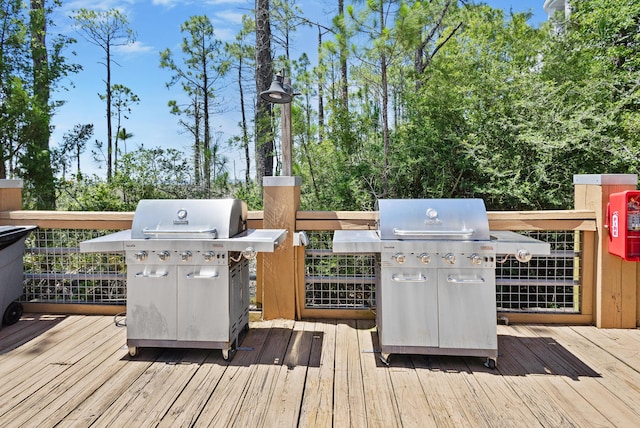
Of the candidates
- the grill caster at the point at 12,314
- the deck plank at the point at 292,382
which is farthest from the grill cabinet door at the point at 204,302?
the grill caster at the point at 12,314

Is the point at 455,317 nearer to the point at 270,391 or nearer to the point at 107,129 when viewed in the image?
the point at 270,391

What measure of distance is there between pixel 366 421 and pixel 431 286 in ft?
2.91

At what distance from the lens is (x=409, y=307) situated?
2488 millimetres

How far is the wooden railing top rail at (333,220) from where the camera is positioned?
3121mm

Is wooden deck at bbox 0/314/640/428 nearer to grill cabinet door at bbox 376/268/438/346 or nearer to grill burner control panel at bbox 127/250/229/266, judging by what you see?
grill cabinet door at bbox 376/268/438/346

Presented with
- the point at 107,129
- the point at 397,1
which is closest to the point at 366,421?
the point at 397,1

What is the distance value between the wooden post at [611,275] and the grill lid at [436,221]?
1.18 meters

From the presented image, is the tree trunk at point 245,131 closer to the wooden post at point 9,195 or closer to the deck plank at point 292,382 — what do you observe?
the wooden post at point 9,195

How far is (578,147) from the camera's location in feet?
14.3

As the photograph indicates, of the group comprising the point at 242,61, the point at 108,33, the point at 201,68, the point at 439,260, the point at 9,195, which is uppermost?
the point at 108,33

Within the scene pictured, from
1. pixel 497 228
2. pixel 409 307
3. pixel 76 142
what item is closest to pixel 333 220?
pixel 409 307

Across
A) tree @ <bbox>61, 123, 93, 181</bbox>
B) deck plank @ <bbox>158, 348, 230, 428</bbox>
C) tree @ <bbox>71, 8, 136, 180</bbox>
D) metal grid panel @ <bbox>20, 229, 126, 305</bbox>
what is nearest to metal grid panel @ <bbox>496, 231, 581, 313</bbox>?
deck plank @ <bbox>158, 348, 230, 428</bbox>

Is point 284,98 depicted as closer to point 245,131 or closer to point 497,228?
point 497,228

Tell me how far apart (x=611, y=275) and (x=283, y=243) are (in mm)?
2458
